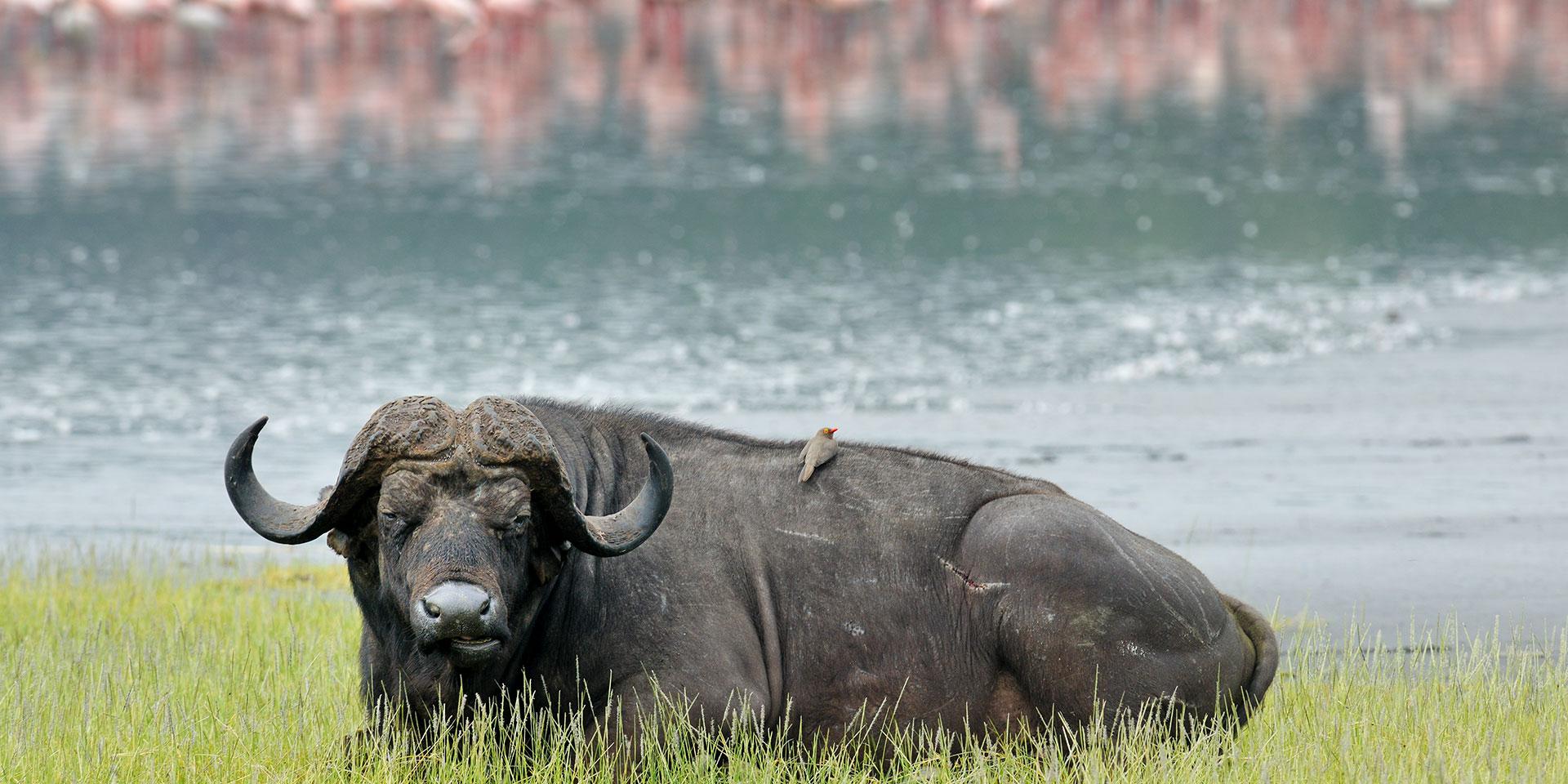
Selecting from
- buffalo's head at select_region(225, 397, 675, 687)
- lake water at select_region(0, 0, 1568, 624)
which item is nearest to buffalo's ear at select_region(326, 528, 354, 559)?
buffalo's head at select_region(225, 397, 675, 687)

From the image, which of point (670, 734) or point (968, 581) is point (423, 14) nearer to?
point (968, 581)

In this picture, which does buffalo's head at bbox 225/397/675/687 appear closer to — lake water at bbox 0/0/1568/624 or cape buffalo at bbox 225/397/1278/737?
cape buffalo at bbox 225/397/1278/737

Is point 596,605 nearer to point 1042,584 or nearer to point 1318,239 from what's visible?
point 1042,584

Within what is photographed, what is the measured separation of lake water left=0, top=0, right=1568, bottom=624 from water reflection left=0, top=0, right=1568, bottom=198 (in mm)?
286

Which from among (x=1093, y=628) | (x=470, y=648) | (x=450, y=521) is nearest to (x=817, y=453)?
(x=1093, y=628)

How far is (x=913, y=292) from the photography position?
2111 cm

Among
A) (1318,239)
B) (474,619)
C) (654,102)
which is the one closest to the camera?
(474,619)

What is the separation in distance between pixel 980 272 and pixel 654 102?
65.5ft

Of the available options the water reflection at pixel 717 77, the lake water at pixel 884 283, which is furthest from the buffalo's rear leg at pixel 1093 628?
the water reflection at pixel 717 77

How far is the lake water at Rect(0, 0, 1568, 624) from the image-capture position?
13133 millimetres

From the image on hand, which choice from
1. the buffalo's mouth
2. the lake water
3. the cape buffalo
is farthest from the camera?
the lake water

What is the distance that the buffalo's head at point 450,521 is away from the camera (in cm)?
564

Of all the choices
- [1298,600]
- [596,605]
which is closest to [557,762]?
[596,605]

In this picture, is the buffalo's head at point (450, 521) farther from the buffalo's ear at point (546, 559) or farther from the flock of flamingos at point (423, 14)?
the flock of flamingos at point (423, 14)
